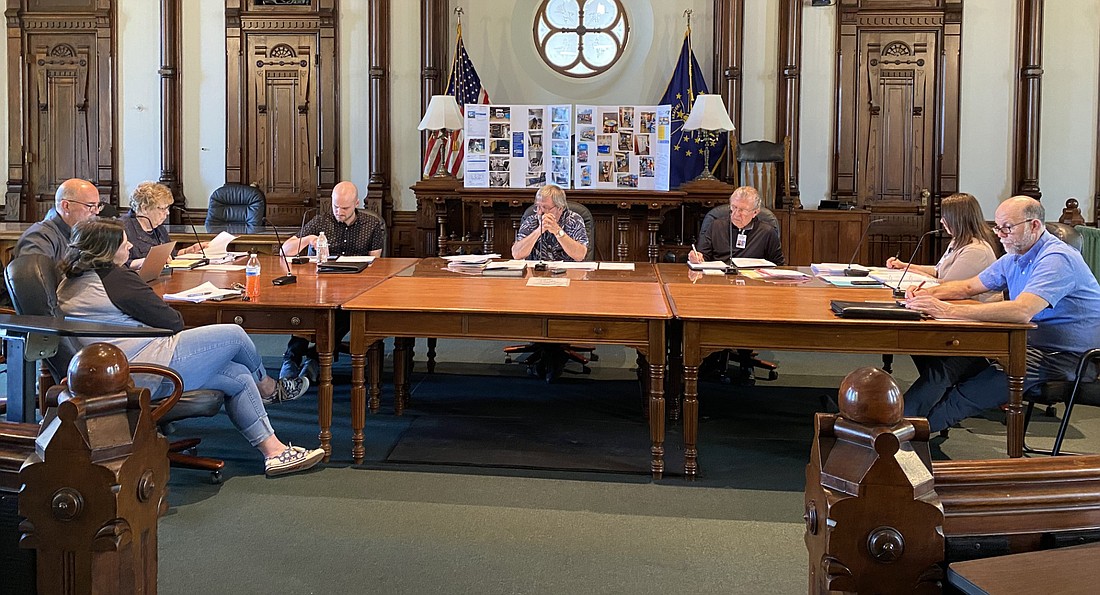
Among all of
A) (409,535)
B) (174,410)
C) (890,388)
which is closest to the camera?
(890,388)

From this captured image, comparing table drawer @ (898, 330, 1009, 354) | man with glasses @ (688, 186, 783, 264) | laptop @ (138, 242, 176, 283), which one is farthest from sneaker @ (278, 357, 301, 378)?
table drawer @ (898, 330, 1009, 354)

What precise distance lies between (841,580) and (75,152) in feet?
31.5

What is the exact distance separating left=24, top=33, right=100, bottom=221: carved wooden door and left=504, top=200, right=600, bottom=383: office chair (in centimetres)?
552

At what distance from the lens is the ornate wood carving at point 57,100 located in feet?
29.8

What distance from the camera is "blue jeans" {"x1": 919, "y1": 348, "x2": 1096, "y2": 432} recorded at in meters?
3.69

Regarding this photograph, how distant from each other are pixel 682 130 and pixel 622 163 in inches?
36.5

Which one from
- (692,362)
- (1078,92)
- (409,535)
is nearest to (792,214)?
(1078,92)

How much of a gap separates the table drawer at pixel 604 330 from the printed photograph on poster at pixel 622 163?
14.0 feet

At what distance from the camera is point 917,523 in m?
1.24

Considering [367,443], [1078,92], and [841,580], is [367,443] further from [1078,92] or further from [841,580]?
[1078,92]

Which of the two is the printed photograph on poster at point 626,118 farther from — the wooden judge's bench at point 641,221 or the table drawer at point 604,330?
the table drawer at point 604,330

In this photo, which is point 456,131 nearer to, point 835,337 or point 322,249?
point 322,249

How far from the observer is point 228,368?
354cm

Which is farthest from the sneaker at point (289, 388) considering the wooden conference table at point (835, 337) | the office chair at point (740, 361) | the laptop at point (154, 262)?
the office chair at point (740, 361)
